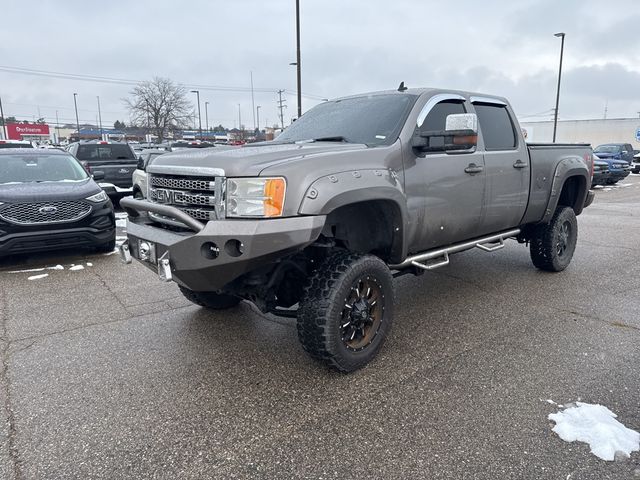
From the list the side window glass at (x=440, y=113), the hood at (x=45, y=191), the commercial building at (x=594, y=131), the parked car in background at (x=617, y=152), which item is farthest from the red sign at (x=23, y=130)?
the side window glass at (x=440, y=113)

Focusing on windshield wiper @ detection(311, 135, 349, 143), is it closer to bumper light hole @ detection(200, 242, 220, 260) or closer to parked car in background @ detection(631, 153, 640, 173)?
bumper light hole @ detection(200, 242, 220, 260)

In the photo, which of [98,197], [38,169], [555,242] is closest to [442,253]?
[555,242]

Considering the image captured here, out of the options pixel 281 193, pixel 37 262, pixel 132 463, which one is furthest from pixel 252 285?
pixel 37 262

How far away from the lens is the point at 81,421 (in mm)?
2820

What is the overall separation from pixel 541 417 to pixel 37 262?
653 centimetres

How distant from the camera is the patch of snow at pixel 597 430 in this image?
251 cm

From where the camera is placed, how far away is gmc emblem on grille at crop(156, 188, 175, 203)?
3.38m

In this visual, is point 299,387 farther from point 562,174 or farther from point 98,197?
point 98,197

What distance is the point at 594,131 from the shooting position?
176 ft

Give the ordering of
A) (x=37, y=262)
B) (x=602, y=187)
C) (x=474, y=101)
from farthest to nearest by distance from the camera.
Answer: (x=602, y=187), (x=37, y=262), (x=474, y=101)

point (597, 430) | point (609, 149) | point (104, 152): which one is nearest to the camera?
point (597, 430)

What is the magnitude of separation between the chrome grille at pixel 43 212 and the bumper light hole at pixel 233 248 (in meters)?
4.54

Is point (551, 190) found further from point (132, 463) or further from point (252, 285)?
point (132, 463)

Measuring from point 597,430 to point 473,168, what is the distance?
7.74 feet
